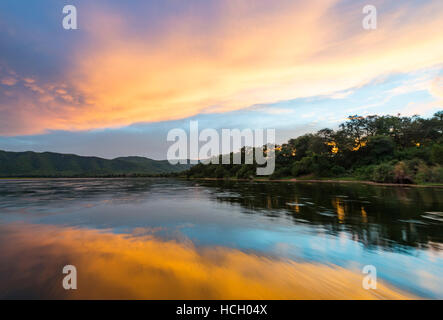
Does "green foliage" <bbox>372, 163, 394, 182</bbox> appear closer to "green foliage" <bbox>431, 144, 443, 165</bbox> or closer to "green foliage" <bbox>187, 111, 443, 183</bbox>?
"green foliage" <bbox>187, 111, 443, 183</bbox>

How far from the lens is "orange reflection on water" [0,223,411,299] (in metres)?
3.89

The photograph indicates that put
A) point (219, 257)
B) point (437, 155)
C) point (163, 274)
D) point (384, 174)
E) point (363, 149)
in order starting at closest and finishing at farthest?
1. point (163, 274)
2. point (219, 257)
3. point (437, 155)
4. point (384, 174)
5. point (363, 149)

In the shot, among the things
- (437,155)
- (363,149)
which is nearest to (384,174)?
(437,155)

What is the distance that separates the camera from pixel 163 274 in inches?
185

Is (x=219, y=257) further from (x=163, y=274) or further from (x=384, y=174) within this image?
(x=384, y=174)

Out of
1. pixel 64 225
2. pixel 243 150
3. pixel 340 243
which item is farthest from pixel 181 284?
pixel 243 150

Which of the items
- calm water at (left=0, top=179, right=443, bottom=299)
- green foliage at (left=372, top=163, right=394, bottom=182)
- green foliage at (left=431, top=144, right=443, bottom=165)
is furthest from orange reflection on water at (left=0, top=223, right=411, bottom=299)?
green foliage at (left=431, top=144, right=443, bottom=165)

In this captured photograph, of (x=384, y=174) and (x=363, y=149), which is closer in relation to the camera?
(x=384, y=174)

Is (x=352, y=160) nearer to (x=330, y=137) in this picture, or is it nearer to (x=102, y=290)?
(x=330, y=137)

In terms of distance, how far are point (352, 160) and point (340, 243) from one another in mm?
78629

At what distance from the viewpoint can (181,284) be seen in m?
4.21

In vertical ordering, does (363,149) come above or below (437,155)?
above

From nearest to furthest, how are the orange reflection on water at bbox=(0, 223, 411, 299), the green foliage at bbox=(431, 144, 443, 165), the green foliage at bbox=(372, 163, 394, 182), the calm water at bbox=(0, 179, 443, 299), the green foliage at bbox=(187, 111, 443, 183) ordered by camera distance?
the orange reflection on water at bbox=(0, 223, 411, 299), the calm water at bbox=(0, 179, 443, 299), the green foliage at bbox=(431, 144, 443, 165), the green foliage at bbox=(372, 163, 394, 182), the green foliage at bbox=(187, 111, 443, 183)

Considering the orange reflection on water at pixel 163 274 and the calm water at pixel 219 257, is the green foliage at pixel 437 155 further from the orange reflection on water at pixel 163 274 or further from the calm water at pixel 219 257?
the orange reflection on water at pixel 163 274
